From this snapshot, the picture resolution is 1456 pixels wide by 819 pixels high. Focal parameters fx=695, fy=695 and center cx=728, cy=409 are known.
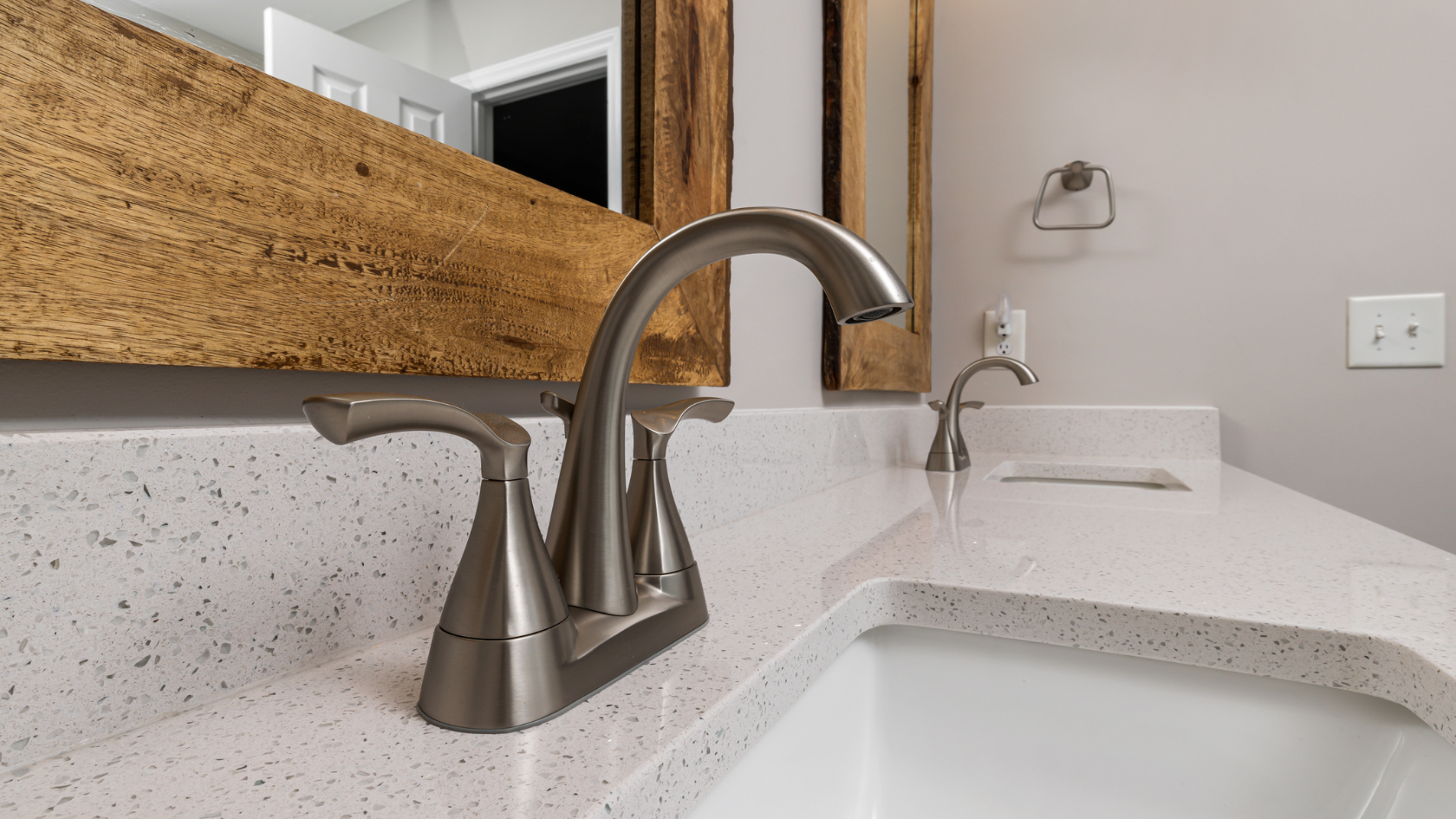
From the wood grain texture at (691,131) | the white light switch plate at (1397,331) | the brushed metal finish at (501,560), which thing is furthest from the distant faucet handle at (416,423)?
the white light switch plate at (1397,331)

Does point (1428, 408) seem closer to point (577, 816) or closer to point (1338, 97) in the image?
point (1338, 97)

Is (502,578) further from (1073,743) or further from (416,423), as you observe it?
(1073,743)

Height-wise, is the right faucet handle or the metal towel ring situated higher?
the metal towel ring

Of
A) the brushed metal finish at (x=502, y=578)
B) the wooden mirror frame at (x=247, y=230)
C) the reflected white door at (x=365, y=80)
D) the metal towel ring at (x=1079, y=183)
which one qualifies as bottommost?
the brushed metal finish at (x=502, y=578)

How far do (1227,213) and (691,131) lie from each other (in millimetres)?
1271

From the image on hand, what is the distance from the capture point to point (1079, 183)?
1.45 metres

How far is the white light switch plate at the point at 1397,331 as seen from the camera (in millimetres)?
1243

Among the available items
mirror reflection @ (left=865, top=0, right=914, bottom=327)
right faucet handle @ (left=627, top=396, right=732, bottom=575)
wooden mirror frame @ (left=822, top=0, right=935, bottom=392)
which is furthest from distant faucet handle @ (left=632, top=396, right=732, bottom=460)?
mirror reflection @ (left=865, top=0, right=914, bottom=327)

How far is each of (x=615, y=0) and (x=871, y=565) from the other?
18.5 inches

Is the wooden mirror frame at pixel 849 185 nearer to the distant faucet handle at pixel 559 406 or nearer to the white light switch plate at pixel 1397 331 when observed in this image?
the distant faucet handle at pixel 559 406

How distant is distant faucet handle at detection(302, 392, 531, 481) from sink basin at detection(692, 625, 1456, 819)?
18 cm

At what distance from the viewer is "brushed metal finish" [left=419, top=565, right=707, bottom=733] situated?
10.2 inches

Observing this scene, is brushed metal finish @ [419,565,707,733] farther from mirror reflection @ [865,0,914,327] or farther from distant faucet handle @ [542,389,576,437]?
mirror reflection @ [865,0,914,327]

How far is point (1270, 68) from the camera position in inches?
52.4
